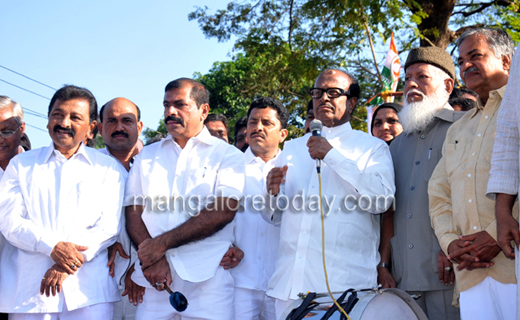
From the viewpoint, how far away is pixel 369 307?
301cm

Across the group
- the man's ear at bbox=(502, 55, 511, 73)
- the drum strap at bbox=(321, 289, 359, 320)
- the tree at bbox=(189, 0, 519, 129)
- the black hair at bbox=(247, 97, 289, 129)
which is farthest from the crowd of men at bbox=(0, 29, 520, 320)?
the tree at bbox=(189, 0, 519, 129)

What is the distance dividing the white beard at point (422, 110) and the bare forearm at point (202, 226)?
1.68 metres

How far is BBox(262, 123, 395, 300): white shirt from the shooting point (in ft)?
12.5

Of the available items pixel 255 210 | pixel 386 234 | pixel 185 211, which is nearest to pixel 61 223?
pixel 185 211

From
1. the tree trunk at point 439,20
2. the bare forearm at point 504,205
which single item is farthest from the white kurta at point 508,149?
the tree trunk at point 439,20

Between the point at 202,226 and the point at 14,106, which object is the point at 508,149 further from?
the point at 14,106

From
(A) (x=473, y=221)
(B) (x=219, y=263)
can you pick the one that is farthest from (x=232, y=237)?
(A) (x=473, y=221)

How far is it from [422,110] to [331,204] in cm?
117

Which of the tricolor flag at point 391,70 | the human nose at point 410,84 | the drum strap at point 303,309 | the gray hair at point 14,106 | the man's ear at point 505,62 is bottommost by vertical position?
the drum strap at point 303,309

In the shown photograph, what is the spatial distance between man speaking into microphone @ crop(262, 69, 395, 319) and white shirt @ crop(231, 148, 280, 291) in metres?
0.54

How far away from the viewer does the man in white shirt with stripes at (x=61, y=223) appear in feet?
13.2

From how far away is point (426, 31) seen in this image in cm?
1208

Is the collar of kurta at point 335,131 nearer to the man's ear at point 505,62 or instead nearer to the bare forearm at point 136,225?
the man's ear at point 505,62

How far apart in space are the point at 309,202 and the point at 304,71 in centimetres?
873
